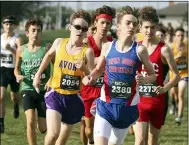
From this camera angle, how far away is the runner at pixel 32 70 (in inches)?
383

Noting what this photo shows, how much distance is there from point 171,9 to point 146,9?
367 feet

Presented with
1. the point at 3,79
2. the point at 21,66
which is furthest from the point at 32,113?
the point at 3,79

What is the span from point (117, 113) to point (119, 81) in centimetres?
38

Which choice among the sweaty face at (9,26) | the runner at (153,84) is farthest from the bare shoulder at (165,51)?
the sweaty face at (9,26)

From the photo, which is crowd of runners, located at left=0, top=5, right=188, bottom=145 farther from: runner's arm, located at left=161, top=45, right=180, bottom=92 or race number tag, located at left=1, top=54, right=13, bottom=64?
race number tag, located at left=1, top=54, right=13, bottom=64

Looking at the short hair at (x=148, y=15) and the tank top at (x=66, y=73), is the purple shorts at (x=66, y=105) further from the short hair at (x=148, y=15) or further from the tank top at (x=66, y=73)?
the short hair at (x=148, y=15)

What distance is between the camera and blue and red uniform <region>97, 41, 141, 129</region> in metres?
7.30

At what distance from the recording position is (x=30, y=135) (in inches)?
366

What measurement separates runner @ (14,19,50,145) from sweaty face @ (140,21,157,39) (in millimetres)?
2099

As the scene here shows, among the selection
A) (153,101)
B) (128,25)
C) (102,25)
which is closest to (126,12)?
(128,25)

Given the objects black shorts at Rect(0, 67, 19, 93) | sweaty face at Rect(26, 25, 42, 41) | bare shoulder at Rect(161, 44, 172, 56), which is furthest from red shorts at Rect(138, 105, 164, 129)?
black shorts at Rect(0, 67, 19, 93)

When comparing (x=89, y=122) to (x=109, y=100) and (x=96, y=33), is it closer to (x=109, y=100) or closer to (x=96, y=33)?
(x=96, y=33)

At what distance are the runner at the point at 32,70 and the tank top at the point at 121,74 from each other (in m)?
2.40

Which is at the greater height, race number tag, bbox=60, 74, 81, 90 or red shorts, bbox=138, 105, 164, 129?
race number tag, bbox=60, 74, 81, 90
